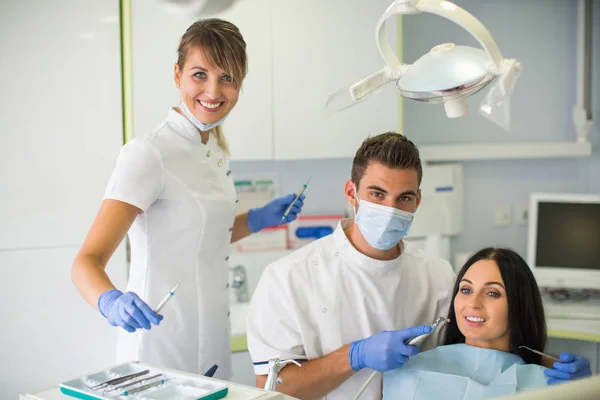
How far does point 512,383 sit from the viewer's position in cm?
166

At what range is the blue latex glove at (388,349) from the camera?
158 centimetres

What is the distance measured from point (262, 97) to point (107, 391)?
5.91 feet

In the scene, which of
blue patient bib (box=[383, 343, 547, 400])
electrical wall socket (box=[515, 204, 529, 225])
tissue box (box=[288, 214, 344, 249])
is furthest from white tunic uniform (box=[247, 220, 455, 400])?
electrical wall socket (box=[515, 204, 529, 225])

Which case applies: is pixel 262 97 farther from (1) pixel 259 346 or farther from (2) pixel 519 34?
(2) pixel 519 34

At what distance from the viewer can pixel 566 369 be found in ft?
5.27

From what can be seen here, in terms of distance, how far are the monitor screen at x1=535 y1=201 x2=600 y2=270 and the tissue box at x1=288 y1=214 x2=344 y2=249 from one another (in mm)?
923

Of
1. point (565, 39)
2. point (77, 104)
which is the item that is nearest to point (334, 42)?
point (77, 104)

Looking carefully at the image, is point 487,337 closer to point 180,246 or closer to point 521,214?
point 180,246

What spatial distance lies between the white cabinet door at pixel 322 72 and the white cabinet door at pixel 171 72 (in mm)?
47

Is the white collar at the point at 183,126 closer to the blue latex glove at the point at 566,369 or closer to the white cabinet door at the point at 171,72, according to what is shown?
the white cabinet door at the point at 171,72

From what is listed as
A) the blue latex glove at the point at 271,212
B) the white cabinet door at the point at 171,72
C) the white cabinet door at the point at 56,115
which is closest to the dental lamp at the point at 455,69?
the blue latex glove at the point at 271,212

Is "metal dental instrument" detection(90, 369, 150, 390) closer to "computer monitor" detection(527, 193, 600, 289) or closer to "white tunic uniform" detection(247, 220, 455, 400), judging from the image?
"white tunic uniform" detection(247, 220, 455, 400)

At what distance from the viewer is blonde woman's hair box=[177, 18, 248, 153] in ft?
5.83

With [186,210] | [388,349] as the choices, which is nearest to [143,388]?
[388,349]
